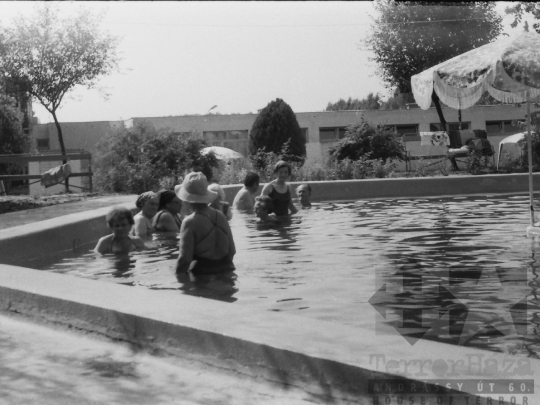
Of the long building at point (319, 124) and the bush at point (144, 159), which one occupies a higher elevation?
the long building at point (319, 124)

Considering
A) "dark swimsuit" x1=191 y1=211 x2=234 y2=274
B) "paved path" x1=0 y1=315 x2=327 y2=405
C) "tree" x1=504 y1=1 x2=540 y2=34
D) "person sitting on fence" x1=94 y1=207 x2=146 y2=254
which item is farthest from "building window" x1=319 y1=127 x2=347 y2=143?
"paved path" x1=0 y1=315 x2=327 y2=405

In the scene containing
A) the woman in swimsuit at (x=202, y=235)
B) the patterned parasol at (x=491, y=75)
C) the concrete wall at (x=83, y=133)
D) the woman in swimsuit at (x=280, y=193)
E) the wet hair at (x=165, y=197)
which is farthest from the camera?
the concrete wall at (x=83, y=133)

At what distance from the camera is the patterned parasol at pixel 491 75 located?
1009cm

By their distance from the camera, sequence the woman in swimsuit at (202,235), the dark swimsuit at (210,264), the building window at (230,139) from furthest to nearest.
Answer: the building window at (230,139) < the dark swimsuit at (210,264) < the woman in swimsuit at (202,235)

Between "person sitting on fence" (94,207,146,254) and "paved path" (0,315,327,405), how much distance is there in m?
4.43

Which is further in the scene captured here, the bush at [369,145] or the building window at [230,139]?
the building window at [230,139]

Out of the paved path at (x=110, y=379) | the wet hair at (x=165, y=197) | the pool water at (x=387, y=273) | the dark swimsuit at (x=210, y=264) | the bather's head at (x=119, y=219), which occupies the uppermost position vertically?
the wet hair at (x=165, y=197)

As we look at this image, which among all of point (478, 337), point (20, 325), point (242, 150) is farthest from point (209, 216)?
point (242, 150)

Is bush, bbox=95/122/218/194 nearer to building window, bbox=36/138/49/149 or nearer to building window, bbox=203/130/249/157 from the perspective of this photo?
building window, bbox=203/130/249/157

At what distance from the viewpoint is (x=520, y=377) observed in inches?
144

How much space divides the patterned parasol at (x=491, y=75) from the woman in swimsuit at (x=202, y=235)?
13.8 feet

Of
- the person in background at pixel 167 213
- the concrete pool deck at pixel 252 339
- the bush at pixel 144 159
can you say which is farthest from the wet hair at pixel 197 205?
the bush at pixel 144 159

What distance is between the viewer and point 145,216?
1186cm

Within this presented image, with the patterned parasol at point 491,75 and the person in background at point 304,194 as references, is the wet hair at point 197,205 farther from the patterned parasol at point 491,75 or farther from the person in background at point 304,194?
the person in background at point 304,194
